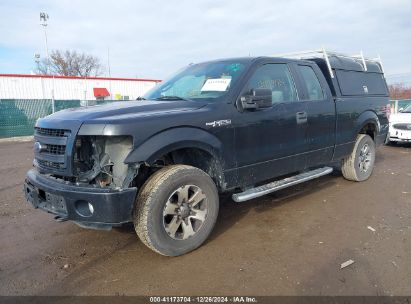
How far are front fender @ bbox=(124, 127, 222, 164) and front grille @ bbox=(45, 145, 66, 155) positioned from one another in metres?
0.67

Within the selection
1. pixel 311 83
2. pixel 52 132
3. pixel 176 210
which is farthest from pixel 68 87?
pixel 176 210

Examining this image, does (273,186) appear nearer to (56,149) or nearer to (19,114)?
(56,149)

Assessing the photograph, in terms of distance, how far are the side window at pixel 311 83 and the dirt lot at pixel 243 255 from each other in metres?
1.52

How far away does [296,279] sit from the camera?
3020 mm

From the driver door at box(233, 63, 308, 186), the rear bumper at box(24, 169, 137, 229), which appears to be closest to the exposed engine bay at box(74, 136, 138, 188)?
the rear bumper at box(24, 169, 137, 229)

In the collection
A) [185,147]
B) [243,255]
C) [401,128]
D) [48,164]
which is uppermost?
[185,147]

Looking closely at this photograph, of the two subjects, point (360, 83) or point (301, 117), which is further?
point (360, 83)

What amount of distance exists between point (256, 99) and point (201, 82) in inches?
31.7

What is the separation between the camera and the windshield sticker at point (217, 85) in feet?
13.2

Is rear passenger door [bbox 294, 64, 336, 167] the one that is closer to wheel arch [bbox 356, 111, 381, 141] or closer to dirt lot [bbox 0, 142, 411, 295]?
dirt lot [bbox 0, 142, 411, 295]

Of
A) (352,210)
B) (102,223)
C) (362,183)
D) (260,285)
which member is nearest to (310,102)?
(352,210)

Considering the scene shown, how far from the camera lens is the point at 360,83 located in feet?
20.2

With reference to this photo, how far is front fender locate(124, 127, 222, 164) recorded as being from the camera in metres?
3.12

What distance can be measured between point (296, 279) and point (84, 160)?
2.16 metres
